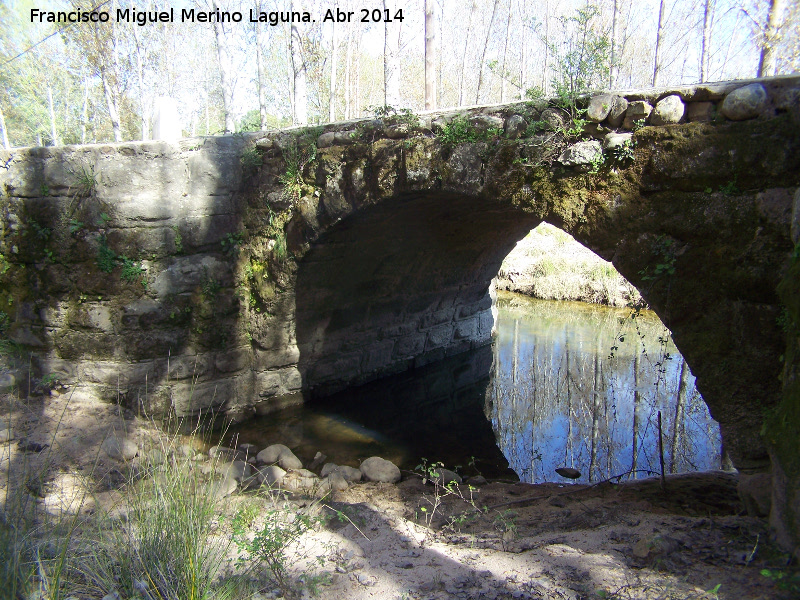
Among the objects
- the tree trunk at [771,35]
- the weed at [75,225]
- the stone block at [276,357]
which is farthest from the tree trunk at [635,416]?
the tree trunk at [771,35]

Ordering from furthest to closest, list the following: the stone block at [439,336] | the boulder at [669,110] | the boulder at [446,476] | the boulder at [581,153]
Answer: the stone block at [439,336] → the boulder at [446,476] → the boulder at [581,153] → the boulder at [669,110]

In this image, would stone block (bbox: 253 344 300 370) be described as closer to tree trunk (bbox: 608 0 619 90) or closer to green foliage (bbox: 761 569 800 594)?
tree trunk (bbox: 608 0 619 90)

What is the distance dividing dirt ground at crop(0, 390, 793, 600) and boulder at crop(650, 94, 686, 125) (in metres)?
2.22

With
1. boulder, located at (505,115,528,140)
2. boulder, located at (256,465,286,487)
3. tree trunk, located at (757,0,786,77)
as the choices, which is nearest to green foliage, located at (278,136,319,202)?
boulder, located at (505,115,528,140)

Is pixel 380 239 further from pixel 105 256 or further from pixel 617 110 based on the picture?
pixel 617 110

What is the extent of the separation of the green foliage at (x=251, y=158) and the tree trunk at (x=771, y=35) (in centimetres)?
908

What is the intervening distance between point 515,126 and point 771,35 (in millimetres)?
8677

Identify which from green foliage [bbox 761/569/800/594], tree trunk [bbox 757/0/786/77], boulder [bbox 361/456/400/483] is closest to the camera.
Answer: green foliage [bbox 761/569/800/594]

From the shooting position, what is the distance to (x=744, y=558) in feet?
7.62

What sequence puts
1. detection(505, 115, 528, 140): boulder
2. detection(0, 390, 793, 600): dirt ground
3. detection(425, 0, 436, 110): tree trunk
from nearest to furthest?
detection(0, 390, 793, 600): dirt ground, detection(505, 115, 528, 140): boulder, detection(425, 0, 436, 110): tree trunk

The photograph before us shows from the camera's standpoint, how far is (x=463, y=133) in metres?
4.14

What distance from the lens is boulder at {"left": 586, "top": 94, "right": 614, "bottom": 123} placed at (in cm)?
340

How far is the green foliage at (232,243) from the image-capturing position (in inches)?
214

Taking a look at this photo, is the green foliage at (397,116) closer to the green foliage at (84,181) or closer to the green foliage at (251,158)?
the green foliage at (251,158)
